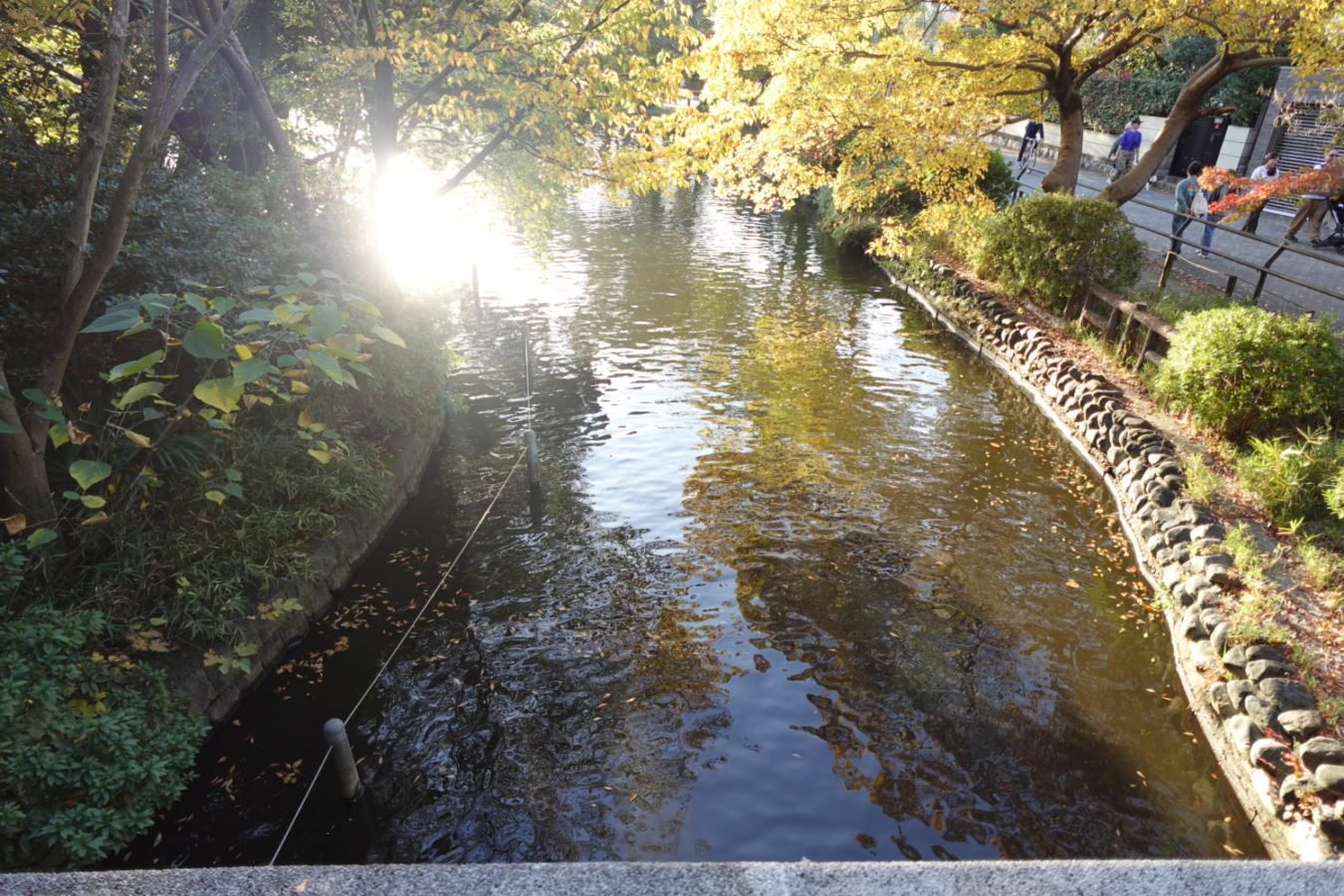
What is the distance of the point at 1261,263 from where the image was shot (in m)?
17.7

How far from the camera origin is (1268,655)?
6402 millimetres

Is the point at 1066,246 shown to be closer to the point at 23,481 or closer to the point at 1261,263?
the point at 1261,263

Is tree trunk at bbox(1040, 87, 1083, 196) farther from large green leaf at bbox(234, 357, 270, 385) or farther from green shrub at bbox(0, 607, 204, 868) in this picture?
green shrub at bbox(0, 607, 204, 868)

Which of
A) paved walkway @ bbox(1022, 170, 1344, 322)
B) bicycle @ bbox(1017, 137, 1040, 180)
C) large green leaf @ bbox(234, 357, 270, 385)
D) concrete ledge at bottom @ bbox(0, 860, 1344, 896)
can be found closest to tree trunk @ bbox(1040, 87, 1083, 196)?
paved walkway @ bbox(1022, 170, 1344, 322)

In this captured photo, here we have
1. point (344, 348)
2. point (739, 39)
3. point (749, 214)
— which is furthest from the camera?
point (749, 214)

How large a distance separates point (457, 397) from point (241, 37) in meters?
7.60

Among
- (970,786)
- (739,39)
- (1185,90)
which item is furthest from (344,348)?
(1185,90)

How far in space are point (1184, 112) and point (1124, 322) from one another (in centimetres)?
620

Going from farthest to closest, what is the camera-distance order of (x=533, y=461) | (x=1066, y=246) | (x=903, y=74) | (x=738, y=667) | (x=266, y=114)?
(x=1066, y=246) → (x=903, y=74) → (x=266, y=114) → (x=533, y=461) → (x=738, y=667)

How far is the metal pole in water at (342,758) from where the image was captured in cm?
519

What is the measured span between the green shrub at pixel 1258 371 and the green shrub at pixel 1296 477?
2.64ft

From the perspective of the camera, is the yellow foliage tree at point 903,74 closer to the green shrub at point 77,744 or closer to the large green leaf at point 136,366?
the large green leaf at point 136,366

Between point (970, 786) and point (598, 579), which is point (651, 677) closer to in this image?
point (598, 579)

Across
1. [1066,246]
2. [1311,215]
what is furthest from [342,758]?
[1311,215]
